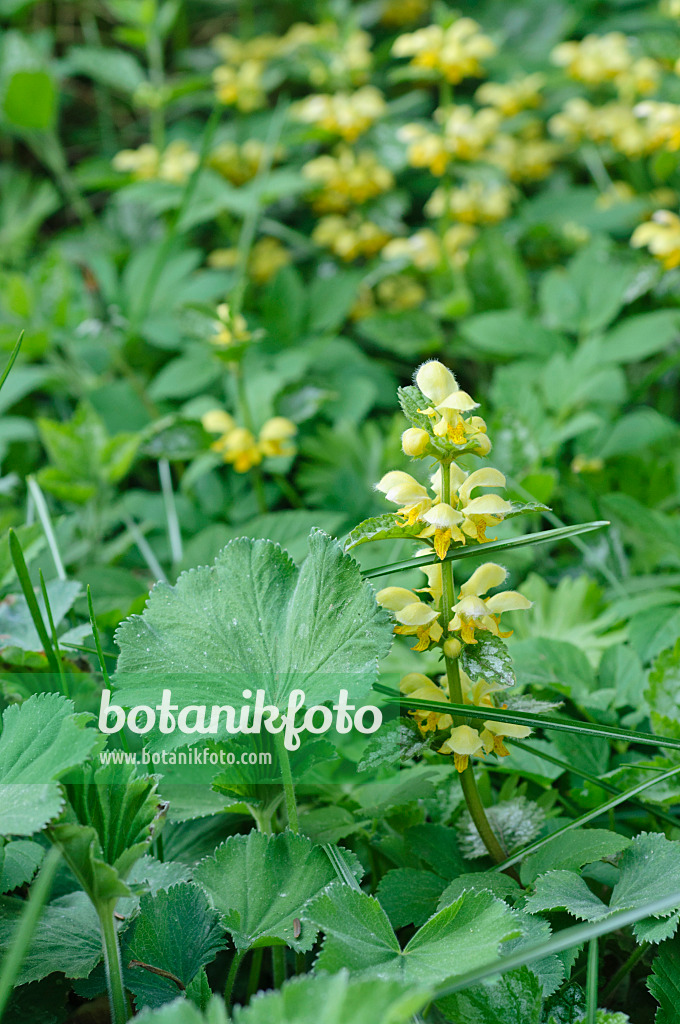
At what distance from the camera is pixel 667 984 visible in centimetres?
59

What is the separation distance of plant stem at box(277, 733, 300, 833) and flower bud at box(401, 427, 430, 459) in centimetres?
24

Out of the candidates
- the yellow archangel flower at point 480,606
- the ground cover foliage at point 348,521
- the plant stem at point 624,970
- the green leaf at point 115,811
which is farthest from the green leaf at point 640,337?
the green leaf at point 115,811

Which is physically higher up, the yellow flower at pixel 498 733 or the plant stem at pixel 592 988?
the yellow flower at pixel 498 733

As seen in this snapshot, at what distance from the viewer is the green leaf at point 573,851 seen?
0.62 meters

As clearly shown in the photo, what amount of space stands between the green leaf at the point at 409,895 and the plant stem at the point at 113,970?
0.65ft

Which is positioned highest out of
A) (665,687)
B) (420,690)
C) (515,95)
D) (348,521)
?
(515,95)

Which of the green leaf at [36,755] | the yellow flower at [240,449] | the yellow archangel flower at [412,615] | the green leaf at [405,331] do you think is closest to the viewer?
the green leaf at [36,755]

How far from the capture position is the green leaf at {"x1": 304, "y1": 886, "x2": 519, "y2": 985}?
1.71 ft

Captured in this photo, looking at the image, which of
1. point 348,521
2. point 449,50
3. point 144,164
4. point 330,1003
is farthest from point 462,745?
point 144,164

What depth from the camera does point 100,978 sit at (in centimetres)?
63

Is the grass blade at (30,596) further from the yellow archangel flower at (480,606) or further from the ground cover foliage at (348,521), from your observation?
the yellow archangel flower at (480,606)

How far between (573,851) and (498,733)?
0.11m

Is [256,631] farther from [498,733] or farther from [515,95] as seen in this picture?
[515,95]

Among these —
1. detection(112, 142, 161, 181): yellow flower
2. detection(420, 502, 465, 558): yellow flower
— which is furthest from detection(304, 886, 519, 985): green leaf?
detection(112, 142, 161, 181): yellow flower
